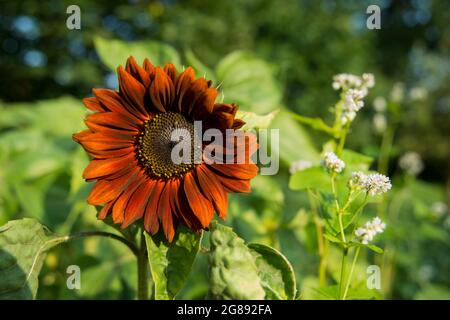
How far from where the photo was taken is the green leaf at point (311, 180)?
Result: 69 centimetres

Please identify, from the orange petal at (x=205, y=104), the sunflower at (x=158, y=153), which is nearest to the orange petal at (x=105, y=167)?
the sunflower at (x=158, y=153)

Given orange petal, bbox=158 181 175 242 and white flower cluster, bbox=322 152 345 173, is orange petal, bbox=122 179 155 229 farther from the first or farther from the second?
white flower cluster, bbox=322 152 345 173

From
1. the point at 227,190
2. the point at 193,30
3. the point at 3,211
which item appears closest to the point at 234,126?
the point at 227,190

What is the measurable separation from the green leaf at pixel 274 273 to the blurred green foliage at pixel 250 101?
10 cm

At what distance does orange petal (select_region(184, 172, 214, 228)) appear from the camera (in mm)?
567

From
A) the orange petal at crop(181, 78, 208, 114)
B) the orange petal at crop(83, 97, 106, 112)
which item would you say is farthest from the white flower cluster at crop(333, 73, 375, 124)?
the orange petal at crop(83, 97, 106, 112)

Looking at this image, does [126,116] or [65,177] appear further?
[65,177]

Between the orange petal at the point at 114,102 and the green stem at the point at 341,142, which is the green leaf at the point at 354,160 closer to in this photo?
the green stem at the point at 341,142

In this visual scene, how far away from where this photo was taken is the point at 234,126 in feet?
1.91

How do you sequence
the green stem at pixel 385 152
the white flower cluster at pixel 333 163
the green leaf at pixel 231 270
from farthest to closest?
the green stem at pixel 385 152 → the white flower cluster at pixel 333 163 → the green leaf at pixel 231 270

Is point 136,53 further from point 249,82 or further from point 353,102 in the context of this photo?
point 353,102

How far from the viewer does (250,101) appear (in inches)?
42.6
